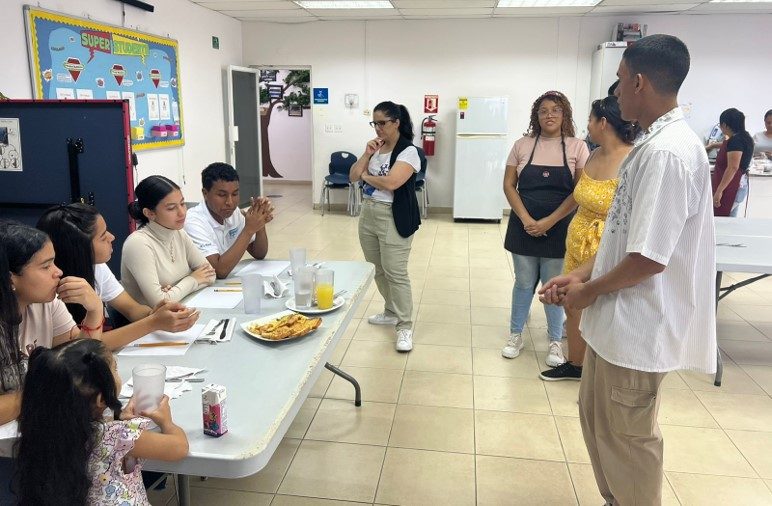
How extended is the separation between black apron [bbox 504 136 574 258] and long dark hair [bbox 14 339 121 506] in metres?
2.55

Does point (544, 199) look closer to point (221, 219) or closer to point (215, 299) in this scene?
point (221, 219)

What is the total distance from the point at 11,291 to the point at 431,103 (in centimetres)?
720

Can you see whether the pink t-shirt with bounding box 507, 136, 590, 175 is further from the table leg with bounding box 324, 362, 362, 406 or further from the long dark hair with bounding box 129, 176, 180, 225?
the long dark hair with bounding box 129, 176, 180, 225

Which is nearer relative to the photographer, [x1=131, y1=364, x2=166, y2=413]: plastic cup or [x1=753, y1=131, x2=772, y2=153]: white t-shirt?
[x1=131, y1=364, x2=166, y2=413]: plastic cup

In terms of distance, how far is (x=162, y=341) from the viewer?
183cm

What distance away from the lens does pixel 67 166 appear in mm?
3344

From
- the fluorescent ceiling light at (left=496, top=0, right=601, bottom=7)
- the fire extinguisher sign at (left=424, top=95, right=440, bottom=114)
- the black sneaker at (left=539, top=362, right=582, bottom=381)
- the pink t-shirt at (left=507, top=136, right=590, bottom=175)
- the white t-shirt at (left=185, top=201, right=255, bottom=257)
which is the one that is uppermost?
the fluorescent ceiling light at (left=496, top=0, right=601, bottom=7)

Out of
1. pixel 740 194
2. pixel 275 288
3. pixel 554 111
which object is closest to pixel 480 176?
pixel 740 194

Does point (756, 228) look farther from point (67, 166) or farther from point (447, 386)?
point (67, 166)

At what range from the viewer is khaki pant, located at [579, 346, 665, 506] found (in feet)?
5.54

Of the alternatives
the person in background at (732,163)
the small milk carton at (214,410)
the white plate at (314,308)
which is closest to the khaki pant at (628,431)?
the white plate at (314,308)

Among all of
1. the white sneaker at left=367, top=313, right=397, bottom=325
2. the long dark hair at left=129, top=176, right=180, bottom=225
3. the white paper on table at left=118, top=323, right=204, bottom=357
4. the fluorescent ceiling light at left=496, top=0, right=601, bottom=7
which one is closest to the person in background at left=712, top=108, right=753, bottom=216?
the fluorescent ceiling light at left=496, top=0, right=601, bottom=7

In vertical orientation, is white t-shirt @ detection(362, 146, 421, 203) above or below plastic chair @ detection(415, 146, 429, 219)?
above

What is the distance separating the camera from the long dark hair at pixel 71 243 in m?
1.92
